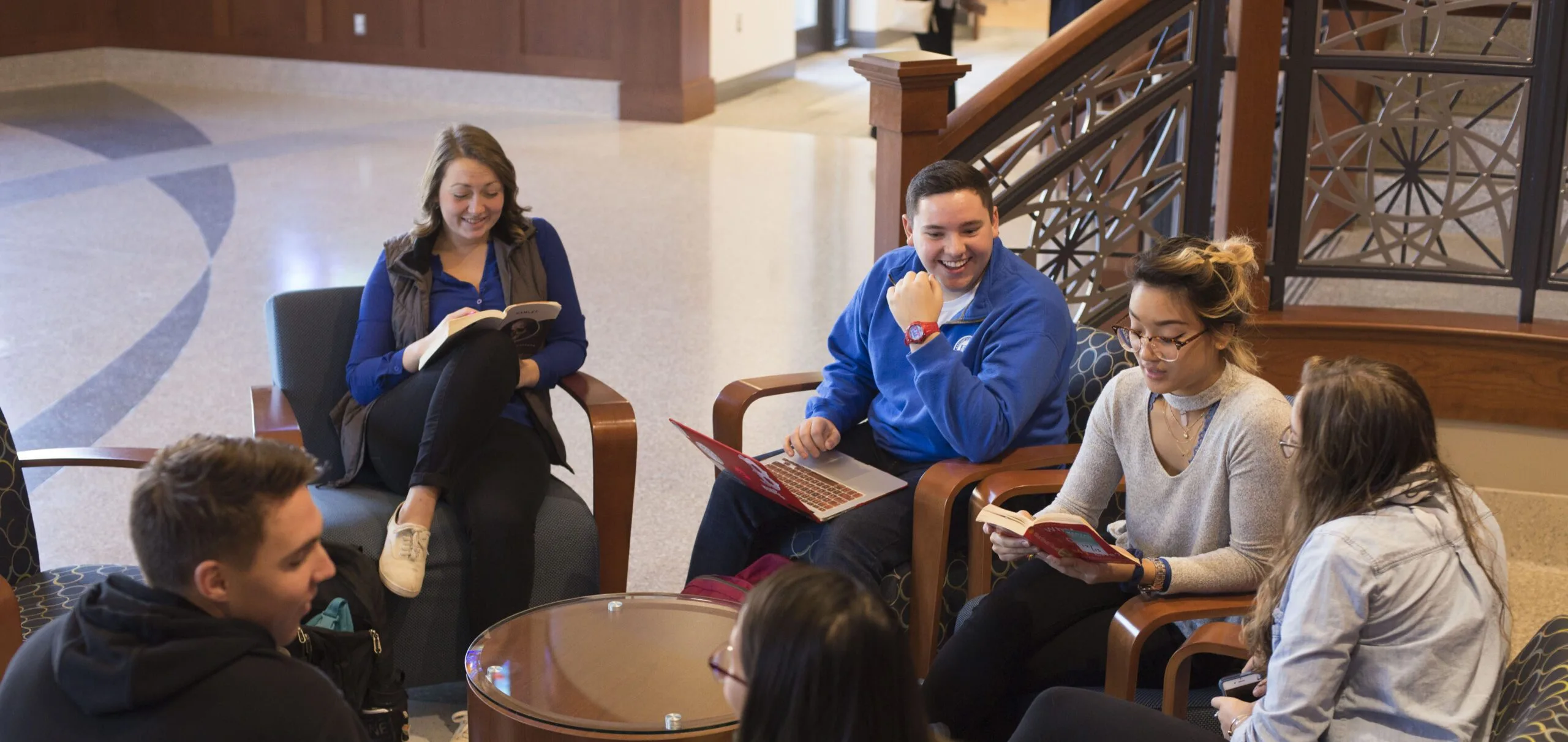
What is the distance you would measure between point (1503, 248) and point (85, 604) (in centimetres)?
350

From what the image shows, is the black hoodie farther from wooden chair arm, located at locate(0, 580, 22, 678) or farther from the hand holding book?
the hand holding book

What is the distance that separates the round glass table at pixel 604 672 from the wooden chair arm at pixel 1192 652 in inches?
26.6

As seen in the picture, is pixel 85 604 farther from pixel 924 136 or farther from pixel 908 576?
pixel 924 136

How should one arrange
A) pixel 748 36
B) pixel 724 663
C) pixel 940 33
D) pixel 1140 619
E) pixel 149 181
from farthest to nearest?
pixel 748 36
pixel 940 33
pixel 149 181
pixel 1140 619
pixel 724 663

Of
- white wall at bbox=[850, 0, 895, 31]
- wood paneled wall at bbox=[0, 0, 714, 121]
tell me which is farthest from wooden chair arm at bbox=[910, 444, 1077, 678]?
white wall at bbox=[850, 0, 895, 31]

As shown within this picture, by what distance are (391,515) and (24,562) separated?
25.3 inches

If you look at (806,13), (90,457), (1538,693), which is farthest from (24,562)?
(806,13)

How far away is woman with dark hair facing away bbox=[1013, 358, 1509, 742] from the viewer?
176cm

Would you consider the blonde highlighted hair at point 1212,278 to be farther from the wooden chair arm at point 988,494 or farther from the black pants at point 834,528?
the black pants at point 834,528

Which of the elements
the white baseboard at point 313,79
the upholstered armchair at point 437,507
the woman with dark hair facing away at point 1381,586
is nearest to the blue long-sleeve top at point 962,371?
the upholstered armchair at point 437,507

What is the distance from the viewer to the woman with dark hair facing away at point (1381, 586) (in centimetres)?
176

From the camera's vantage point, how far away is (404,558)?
8.70ft

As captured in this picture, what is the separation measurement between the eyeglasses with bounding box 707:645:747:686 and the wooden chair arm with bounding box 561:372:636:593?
138cm

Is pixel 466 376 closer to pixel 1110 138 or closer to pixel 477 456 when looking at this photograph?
pixel 477 456
